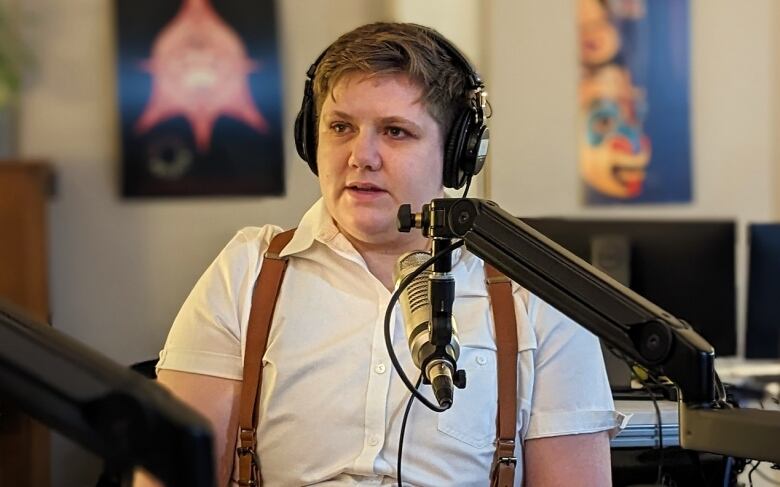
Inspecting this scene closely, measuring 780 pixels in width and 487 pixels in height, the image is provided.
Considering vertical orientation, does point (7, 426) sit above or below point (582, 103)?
below

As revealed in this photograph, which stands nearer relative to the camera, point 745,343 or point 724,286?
point 724,286

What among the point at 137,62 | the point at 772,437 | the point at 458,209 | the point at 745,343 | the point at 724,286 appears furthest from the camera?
the point at 137,62

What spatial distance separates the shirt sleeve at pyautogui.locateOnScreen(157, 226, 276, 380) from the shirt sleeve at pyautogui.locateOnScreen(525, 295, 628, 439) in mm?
392

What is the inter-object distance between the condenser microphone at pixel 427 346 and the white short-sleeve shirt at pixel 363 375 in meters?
0.39

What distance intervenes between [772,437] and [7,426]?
2.09 m

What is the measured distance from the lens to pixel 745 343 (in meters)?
2.04

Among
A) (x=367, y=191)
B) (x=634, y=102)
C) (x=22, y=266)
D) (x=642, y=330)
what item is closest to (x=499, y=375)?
(x=367, y=191)

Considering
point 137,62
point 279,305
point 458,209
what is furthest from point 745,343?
point 137,62

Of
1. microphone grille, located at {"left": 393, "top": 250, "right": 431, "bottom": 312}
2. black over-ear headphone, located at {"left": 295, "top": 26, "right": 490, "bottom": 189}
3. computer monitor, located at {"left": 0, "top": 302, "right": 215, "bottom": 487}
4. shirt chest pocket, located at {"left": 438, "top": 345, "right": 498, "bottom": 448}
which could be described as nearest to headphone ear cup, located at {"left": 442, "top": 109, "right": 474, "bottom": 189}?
black over-ear headphone, located at {"left": 295, "top": 26, "right": 490, "bottom": 189}

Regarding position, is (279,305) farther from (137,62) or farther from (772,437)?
(137,62)

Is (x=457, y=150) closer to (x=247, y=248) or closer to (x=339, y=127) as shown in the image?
(x=339, y=127)

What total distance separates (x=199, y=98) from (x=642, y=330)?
2.18 metres

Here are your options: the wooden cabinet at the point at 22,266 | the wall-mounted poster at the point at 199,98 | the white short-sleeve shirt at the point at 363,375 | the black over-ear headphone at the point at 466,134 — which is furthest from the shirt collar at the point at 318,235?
the wall-mounted poster at the point at 199,98

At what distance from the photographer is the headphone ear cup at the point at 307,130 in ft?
4.17
